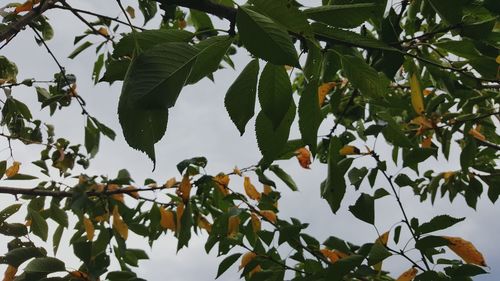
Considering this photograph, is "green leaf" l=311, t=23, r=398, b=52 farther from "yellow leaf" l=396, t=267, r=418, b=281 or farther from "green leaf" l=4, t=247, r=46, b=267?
"green leaf" l=4, t=247, r=46, b=267

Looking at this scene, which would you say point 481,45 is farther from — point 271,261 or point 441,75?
point 271,261

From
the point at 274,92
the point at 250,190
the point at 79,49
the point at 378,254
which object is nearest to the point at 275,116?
the point at 274,92

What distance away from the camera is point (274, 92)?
1.94ft

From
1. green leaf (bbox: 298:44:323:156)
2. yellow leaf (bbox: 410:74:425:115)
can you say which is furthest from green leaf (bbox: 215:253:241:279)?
green leaf (bbox: 298:44:323:156)

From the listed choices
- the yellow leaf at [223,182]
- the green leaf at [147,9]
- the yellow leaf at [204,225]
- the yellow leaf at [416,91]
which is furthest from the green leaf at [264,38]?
the yellow leaf at [204,225]

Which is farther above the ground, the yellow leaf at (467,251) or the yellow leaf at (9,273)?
the yellow leaf at (9,273)

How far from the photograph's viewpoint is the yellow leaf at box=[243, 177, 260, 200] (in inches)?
70.1

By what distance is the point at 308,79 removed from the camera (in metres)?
0.66

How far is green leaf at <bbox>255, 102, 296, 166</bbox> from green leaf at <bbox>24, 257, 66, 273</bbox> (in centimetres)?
75

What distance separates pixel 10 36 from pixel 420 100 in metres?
1.02

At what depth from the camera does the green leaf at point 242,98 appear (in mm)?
570

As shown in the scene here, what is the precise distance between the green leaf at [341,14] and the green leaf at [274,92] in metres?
0.08

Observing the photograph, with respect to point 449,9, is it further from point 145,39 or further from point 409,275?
point 409,275

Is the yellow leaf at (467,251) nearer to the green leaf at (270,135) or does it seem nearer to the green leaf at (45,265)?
the green leaf at (270,135)
